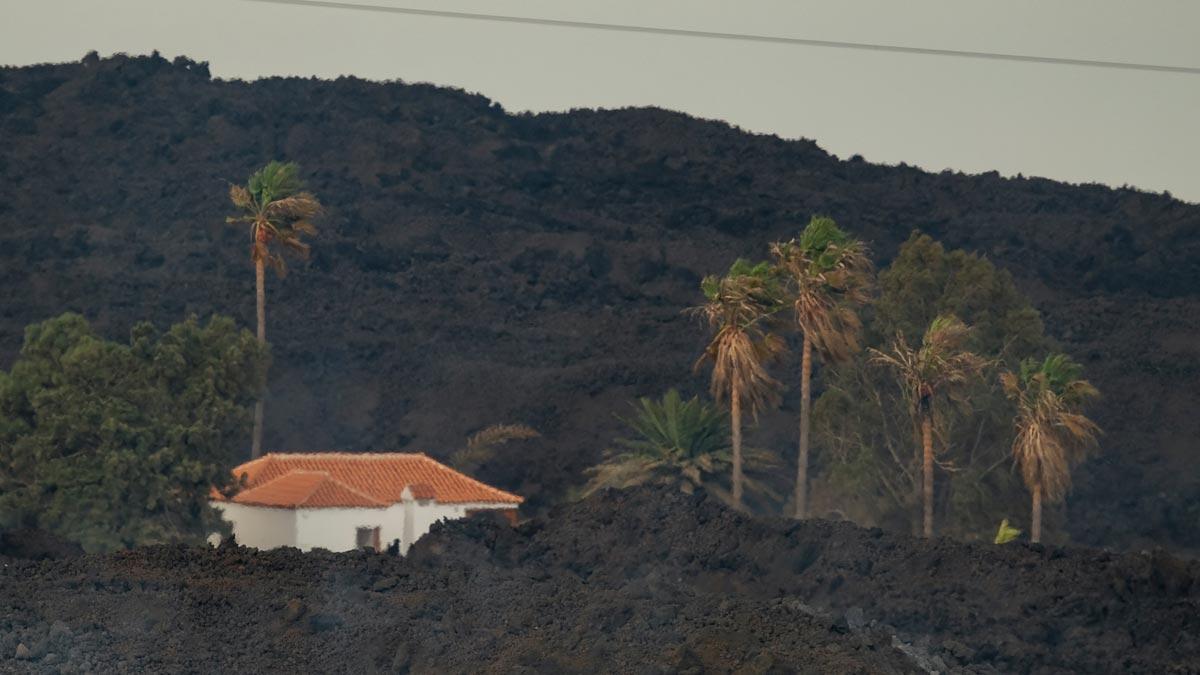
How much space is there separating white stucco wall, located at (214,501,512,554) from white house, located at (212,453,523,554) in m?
0.02

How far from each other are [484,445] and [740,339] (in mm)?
20117

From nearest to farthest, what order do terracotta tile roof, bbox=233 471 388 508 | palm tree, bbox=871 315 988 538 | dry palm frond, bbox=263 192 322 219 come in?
terracotta tile roof, bbox=233 471 388 508 → palm tree, bbox=871 315 988 538 → dry palm frond, bbox=263 192 322 219

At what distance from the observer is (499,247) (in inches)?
4584

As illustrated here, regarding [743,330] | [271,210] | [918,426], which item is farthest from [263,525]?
[918,426]

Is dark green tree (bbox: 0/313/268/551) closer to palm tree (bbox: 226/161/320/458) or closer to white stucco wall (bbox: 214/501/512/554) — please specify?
white stucco wall (bbox: 214/501/512/554)

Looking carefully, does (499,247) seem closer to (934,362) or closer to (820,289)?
(820,289)

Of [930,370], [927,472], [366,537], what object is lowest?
[366,537]

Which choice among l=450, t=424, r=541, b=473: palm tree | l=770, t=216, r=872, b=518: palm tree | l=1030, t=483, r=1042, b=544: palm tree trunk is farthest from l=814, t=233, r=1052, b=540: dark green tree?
l=450, t=424, r=541, b=473: palm tree

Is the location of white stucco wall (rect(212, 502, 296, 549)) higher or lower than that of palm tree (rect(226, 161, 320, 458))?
lower

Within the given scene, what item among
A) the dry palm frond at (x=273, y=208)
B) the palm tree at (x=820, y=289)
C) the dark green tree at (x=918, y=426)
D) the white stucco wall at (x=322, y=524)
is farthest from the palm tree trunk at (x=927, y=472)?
the dry palm frond at (x=273, y=208)

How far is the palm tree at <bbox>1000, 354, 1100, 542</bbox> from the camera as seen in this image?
4797cm

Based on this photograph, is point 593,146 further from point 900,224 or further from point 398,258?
point 398,258

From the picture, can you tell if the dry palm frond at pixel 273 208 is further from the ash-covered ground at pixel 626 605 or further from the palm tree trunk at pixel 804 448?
the ash-covered ground at pixel 626 605

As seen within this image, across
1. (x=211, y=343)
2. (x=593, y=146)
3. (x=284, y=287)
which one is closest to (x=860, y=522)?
(x=211, y=343)
